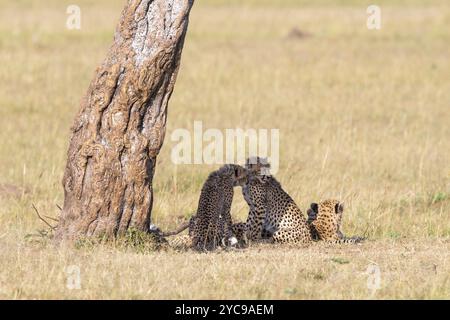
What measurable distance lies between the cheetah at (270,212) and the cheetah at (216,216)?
152 millimetres

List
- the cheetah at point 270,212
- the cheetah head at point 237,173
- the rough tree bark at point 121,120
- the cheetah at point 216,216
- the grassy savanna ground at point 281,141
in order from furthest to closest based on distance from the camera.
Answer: the cheetah head at point 237,173, the cheetah at point 270,212, the cheetah at point 216,216, the rough tree bark at point 121,120, the grassy savanna ground at point 281,141

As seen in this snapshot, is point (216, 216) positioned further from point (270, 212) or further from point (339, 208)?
point (339, 208)

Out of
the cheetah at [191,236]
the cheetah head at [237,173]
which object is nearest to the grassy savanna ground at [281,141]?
the cheetah at [191,236]

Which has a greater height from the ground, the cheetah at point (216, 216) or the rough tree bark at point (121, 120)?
the rough tree bark at point (121, 120)

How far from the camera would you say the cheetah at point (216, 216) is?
31.5 feet

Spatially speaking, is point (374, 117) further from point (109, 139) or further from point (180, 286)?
point (180, 286)

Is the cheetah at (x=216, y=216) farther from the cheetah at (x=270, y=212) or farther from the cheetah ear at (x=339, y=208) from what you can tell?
the cheetah ear at (x=339, y=208)

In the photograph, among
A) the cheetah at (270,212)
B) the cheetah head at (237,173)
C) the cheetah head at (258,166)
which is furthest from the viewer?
the cheetah head at (258,166)

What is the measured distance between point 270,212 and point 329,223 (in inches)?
22.9

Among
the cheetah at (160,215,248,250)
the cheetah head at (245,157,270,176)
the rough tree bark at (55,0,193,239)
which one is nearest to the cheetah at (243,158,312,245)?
the cheetah head at (245,157,270,176)

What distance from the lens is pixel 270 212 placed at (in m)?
10.0

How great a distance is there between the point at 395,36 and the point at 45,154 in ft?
47.1

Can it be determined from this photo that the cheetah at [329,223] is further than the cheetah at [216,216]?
Yes

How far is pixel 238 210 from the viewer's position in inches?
452
